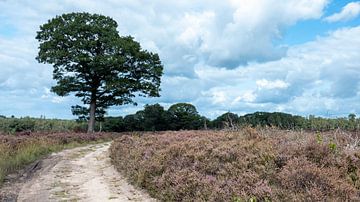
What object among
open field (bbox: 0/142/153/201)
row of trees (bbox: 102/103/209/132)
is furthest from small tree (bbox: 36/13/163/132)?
open field (bbox: 0/142/153/201)

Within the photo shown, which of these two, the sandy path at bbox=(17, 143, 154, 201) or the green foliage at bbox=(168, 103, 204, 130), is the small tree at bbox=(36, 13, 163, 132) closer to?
the green foliage at bbox=(168, 103, 204, 130)

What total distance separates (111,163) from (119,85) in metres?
18.5

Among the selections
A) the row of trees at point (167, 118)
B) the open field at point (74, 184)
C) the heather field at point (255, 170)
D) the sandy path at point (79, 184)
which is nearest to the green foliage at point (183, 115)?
the row of trees at point (167, 118)

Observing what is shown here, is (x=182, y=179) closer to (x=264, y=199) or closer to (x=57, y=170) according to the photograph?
(x=264, y=199)

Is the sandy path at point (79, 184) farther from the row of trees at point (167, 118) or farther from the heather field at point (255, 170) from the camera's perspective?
the row of trees at point (167, 118)

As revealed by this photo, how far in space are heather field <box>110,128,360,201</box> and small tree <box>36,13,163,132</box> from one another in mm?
22754

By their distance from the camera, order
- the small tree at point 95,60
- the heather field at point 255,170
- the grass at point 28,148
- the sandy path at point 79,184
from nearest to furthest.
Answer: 1. the heather field at point 255,170
2. the sandy path at point 79,184
3. the grass at point 28,148
4. the small tree at point 95,60

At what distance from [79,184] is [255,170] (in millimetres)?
5705

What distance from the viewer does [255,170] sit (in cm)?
888

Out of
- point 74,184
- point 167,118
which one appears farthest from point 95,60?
point 74,184

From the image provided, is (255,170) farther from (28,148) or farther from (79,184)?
(28,148)

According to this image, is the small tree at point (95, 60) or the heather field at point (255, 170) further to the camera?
the small tree at point (95, 60)

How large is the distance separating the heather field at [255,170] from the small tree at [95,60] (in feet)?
74.7

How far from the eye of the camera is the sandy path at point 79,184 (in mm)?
10297
